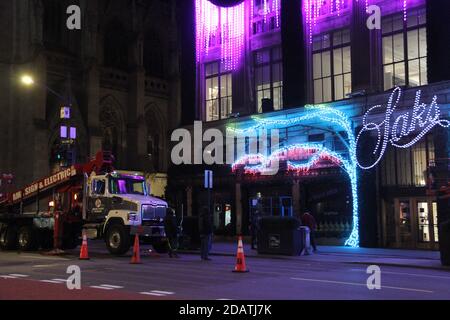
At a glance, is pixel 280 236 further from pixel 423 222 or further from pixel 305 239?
pixel 423 222

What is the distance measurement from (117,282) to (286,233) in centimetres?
985

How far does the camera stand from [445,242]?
1772 centimetres

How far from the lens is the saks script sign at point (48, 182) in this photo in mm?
24516

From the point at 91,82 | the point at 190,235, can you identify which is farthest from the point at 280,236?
the point at 91,82

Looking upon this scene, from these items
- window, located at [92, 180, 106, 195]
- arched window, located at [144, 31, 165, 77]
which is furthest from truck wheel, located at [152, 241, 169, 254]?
arched window, located at [144, 31, 165, 77]

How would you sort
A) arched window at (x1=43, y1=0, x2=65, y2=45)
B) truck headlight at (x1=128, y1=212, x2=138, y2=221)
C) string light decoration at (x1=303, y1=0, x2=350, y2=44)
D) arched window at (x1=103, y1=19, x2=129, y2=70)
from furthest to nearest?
arched window at (x1=103, y1=19, x2=129, y2=70) < arched window at (x1=43, y1=0, x2=65, y2=45) < string light decoration at (x1=303, y1=0, x2=350, y2=44) < truck headlight at (x1=128, y1=212, x2=138, y2=221)

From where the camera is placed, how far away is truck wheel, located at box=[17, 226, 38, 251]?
2444cm

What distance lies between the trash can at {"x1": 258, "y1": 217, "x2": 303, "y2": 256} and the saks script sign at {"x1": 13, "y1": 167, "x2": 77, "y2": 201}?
27.4 feet

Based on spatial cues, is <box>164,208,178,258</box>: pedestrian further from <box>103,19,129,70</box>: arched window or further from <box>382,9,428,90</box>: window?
<box>103,19,129,70</box>: arched window

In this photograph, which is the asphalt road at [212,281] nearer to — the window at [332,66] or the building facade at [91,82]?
the window at [332,66]

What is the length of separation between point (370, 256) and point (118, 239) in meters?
9.45

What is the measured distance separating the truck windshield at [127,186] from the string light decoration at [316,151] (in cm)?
812

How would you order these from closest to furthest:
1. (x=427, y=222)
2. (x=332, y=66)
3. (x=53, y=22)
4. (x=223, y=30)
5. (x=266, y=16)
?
(x=427, y=222), (x=332, y=66), (x=266, y=16), (x=223, y=30), (x=53, y=22)

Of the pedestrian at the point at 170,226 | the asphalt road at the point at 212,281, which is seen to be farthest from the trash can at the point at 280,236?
the pedestrian at the point at 170,226
